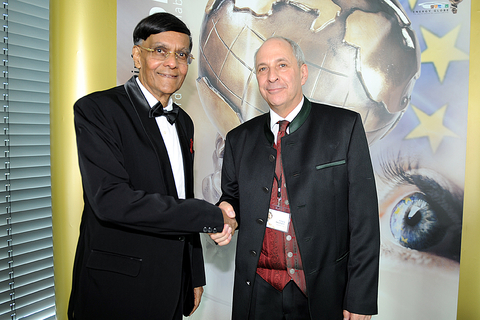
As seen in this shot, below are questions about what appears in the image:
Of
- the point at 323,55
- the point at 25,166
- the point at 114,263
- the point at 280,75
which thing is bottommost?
the point at 114,263

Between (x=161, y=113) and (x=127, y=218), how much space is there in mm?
631

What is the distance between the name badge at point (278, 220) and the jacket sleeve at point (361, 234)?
35cm

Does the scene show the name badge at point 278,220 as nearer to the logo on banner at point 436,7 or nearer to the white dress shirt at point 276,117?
the white dress shirt at point 276,117

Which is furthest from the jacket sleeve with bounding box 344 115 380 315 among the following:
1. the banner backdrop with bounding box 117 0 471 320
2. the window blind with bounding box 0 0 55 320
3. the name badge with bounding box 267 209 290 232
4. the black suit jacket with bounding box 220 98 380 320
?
the window blind with bounding box 0 0 55 320

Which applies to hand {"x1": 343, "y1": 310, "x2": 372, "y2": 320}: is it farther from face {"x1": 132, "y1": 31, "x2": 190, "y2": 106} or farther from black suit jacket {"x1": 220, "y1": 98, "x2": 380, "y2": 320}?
face {"x1": 132, "y1": 31, "x2": 190, "y2": 106}

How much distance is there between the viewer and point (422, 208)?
2.46 meters

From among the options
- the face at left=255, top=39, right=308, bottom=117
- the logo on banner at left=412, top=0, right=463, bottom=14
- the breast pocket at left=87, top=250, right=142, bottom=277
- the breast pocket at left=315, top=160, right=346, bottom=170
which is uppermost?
the logo on banner at left=412, top=0, right=463, bottom=14

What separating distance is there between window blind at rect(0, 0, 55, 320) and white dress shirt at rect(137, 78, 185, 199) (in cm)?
160

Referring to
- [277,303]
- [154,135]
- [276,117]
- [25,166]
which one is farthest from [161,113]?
[25,166]

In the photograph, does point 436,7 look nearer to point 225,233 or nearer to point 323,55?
point 323,55

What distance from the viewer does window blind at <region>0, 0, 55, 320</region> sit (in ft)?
8.64

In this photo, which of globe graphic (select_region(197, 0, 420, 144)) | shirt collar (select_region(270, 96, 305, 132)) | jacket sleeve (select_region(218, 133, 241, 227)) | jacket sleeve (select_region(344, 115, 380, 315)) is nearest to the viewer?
jacket sleeve (select_region(344, 115, 380, 315))

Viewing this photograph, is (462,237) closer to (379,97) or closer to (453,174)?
(453,174)

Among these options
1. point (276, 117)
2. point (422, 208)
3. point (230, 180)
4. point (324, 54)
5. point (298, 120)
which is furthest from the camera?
point (324, 54)
